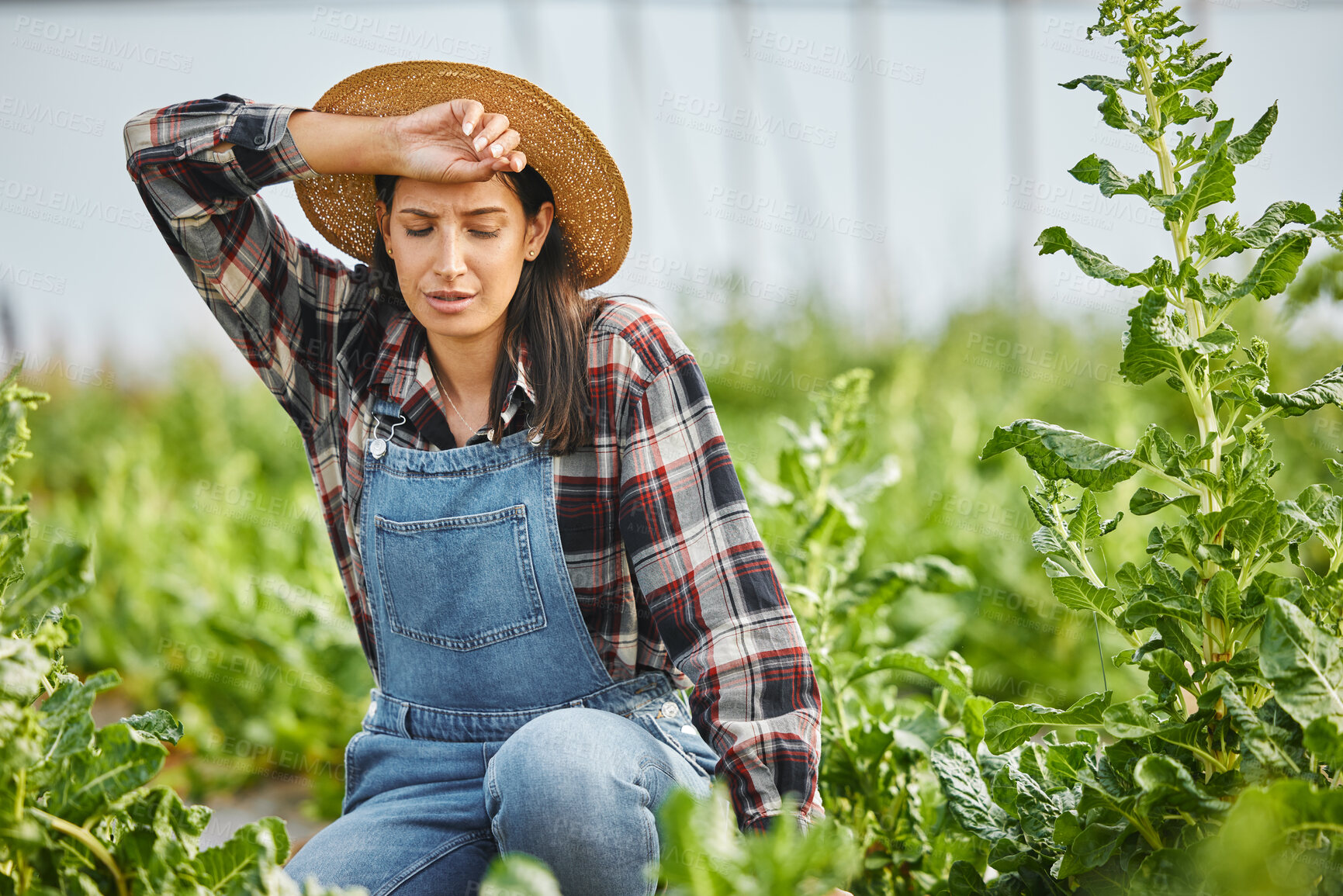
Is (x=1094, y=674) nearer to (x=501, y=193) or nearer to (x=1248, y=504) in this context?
(x=1248, y=504)

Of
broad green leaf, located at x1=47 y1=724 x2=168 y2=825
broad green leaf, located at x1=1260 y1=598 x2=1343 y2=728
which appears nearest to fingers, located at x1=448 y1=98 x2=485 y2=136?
broad green leaf, located at x1=47 y1=724 x2=168 y2=825

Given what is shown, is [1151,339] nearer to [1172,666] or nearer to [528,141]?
[1172,666]

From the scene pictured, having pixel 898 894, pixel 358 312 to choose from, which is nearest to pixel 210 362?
pixel 358 312

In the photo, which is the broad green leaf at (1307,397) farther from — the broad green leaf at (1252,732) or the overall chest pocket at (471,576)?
the overall chest pocket at (471,576)

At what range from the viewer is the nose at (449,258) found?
59.6 inches

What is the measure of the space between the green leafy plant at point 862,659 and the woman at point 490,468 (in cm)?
25

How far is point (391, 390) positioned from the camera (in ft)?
5.38

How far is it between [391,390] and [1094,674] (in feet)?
7.83

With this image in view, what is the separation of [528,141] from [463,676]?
0.84 meters

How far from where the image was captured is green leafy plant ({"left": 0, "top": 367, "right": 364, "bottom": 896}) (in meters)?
0.87

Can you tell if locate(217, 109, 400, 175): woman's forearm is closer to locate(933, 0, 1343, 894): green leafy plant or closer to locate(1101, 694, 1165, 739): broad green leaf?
locate(933, 0, 1343, 894): green leafy plant

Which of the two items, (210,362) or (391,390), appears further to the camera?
(210,362)

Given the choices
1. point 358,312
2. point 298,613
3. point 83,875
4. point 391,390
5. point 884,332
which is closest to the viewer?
point 83,875

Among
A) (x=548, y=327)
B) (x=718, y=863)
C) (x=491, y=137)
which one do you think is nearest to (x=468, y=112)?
(x=491, y=137)
